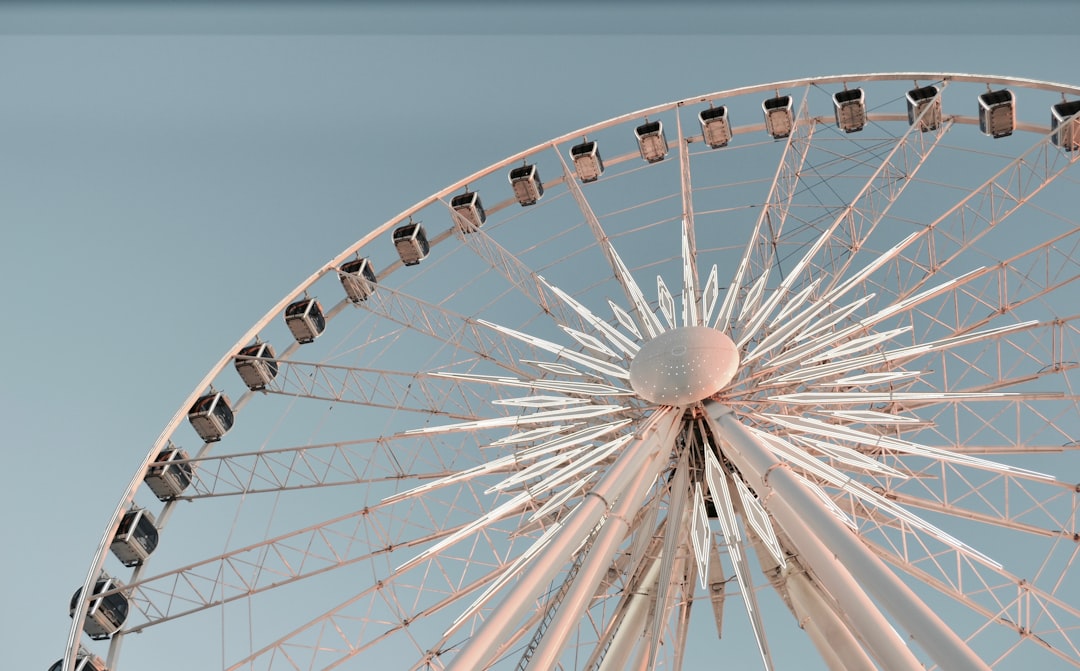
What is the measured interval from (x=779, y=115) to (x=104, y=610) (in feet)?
57.6

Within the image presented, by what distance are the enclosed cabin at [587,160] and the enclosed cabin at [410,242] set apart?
397 centimetres

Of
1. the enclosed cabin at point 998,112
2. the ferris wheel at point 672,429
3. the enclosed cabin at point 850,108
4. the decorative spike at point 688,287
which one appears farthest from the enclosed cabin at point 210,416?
the enclosed cabin at point 998,112

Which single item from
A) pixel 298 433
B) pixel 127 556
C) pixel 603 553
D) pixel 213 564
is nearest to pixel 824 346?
pixel 603 553

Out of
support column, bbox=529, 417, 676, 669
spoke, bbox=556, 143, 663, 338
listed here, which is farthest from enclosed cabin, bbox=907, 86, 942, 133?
support column, bbox=529, 417, 676, 669

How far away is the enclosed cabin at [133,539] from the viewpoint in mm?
19781

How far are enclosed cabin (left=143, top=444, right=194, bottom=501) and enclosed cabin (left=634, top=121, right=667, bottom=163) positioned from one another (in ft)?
41.1

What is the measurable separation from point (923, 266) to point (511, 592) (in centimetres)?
1235

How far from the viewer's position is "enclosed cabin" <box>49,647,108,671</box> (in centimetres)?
1791

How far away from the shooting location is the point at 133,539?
19812 millimetres

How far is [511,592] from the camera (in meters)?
10.9

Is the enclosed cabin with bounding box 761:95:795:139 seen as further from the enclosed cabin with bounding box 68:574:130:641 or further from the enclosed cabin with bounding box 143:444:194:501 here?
the enclosed cabin with bounding box 68:574:130:641

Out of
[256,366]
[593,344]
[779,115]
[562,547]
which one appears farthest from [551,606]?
[779,115]

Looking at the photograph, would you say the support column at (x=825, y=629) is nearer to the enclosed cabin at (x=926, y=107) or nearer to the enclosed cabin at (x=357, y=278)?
the enclosed cabin at (x=926, y=107)

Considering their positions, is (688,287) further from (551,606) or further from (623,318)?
(551,606)
